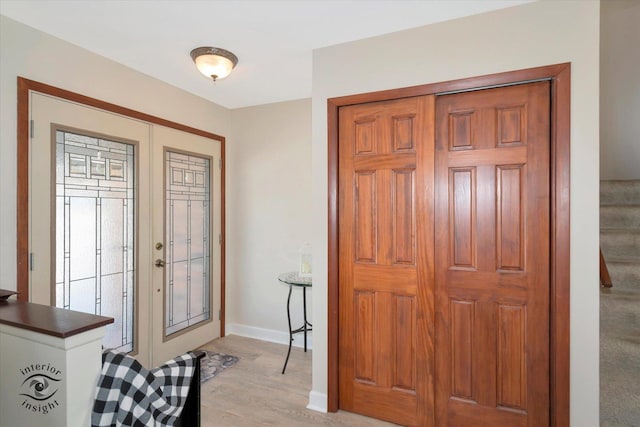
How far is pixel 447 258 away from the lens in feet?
7.07

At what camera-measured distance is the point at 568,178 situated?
184cm

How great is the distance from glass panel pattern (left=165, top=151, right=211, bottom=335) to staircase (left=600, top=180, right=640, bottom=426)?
10.8 feet

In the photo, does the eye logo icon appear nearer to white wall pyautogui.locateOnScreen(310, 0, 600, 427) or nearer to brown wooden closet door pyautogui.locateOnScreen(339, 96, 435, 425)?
brown wooden closet door pyautogui.locateOnScreen(339, 96, 435, 425)

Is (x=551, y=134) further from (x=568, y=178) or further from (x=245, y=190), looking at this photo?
(x=245, y=190)

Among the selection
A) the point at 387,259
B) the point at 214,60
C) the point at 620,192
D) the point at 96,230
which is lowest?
the point at 387,259

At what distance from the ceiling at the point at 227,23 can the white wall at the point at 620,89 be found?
246 cm

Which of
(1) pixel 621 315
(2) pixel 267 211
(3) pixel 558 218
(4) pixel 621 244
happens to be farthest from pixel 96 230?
(4) pixel 621 244

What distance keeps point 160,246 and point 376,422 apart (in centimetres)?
228

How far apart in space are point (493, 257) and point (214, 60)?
2336 mm

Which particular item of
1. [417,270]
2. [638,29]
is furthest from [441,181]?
[638,29]

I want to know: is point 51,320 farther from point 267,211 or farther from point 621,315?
point 621,315

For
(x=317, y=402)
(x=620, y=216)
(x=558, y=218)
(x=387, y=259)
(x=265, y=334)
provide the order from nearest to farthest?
(x=558, y=218)
(x=387, y=259)
(x=317, y=402)
(x=620, y=216)
(x=265, y=334)

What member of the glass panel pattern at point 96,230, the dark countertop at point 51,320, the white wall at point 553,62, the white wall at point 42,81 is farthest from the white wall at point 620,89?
the glass panel pattern at point 96,230

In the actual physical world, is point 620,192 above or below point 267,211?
above
